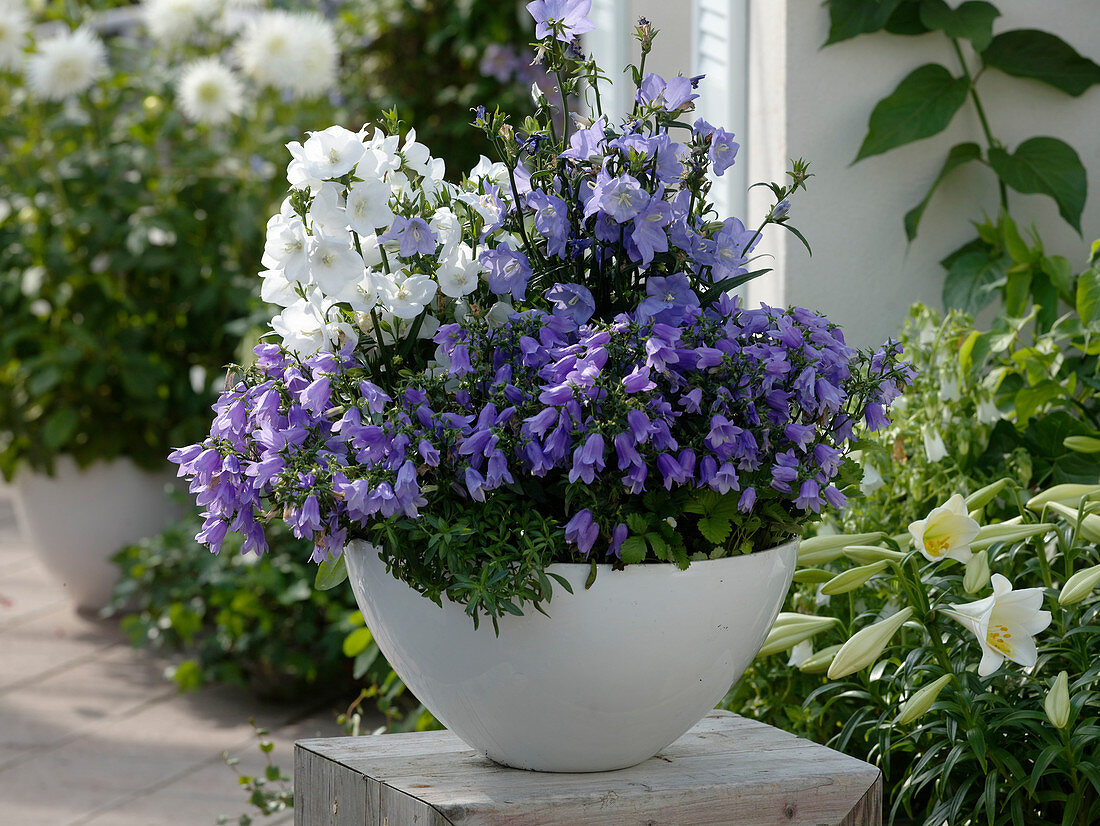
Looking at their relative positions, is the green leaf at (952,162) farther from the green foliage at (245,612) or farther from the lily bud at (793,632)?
the green foliage at (245,612)

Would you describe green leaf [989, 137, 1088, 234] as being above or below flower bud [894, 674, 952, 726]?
above

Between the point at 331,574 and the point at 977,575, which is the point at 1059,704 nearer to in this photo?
the point at 977,575

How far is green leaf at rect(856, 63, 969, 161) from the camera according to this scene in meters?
1.69

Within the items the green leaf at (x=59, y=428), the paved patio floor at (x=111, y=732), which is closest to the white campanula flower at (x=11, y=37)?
the green leaf at (x=59, y=428)

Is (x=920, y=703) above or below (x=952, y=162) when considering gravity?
below

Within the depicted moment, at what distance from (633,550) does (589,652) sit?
0.29 ft

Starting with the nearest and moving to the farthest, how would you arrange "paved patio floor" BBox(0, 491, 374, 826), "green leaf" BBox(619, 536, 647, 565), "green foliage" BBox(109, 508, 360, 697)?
"green leaf" BBox(619, 536, 647, 565) < "paved patio floor" BBox(0, 491, 374, 826) < "green foliage" BBox(109, 508, 360, 697)

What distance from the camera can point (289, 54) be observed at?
10.2ft

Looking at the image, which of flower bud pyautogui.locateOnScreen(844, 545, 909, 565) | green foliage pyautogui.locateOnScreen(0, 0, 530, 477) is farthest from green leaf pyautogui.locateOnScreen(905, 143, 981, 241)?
green foliage pyautogui.locateOnScreen(0, 0, 530, 477)

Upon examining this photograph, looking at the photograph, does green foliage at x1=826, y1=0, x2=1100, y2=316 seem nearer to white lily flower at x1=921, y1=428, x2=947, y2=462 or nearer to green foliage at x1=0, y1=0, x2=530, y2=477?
white lily flower at x1=921, y1=428, x2=947, y2=462

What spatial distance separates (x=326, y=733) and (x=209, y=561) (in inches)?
19.2

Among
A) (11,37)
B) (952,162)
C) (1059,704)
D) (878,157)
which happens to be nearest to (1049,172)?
(952,162)

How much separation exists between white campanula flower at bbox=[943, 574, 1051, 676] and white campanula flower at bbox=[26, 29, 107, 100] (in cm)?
278

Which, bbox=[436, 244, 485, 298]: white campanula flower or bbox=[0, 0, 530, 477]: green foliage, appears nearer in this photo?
bbox=[436, 244, 485, 298]: white campanula flower
